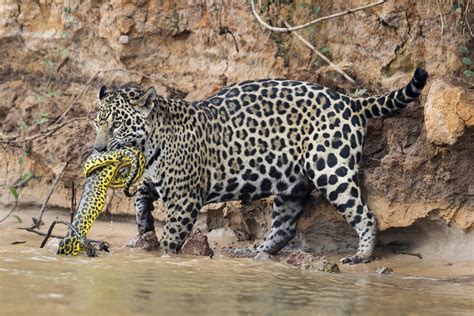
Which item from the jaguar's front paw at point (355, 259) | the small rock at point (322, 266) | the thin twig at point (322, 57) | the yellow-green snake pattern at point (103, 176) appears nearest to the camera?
the small rock at point (322, 266)

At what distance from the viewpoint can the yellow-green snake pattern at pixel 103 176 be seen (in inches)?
368

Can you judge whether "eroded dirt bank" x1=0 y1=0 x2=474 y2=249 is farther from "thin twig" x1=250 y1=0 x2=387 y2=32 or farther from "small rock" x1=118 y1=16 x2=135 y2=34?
"thin twig" x1=250 y1=0 x2=387 y2=32

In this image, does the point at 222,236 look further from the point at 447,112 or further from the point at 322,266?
the point at 447,112

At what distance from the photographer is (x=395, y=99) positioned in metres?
9.80

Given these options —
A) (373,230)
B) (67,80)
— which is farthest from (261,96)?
(67,80)

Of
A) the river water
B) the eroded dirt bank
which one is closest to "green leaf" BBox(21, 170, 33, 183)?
the eroded dirt bank

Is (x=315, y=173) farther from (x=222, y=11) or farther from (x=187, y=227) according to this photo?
(x=222, y=11)

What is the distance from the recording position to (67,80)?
12.7 meters

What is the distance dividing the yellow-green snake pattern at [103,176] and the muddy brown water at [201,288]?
419 mm

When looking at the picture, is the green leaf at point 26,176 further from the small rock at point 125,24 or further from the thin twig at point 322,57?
the thin twig at point 322,57

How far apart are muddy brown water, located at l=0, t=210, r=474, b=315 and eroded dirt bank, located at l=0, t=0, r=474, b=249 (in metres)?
0.98

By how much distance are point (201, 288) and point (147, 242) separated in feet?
9.51

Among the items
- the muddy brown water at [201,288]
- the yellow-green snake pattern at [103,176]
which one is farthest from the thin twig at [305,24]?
the muddy brown water at [201,288]

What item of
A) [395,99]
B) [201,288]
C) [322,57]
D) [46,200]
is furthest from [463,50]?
[46,200]
